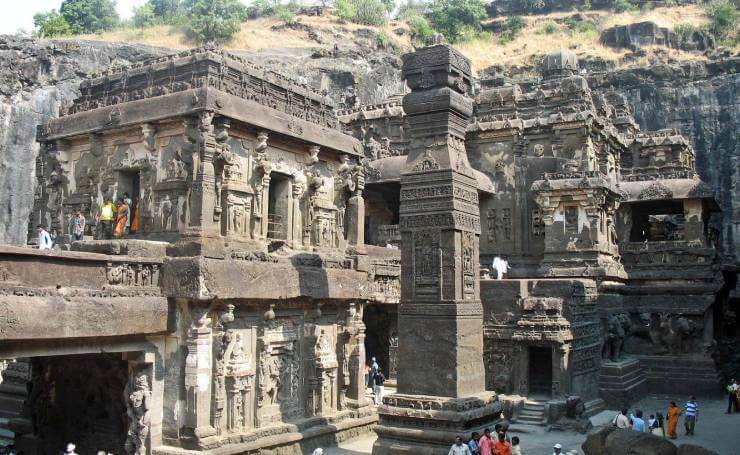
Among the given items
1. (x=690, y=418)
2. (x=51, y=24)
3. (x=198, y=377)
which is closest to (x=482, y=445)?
(x=198, y=377)

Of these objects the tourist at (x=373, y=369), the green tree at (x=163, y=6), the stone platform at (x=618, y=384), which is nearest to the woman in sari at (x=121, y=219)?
the tourist at (x=373, y=369)

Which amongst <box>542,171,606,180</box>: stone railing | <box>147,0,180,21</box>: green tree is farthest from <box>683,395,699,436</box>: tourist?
<box>147,0,180,21</box>: green tree

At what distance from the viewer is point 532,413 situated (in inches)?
682

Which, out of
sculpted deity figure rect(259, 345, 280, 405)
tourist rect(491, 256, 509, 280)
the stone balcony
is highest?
tourist rect(491, 256, 509, 280)

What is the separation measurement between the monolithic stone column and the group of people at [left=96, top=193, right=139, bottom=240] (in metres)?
5.93

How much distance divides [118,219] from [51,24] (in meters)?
42.4

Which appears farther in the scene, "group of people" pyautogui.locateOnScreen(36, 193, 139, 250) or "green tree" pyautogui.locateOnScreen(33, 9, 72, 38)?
"green tree" pyautogui.locateOnScreen(33, 9, 72, 38)

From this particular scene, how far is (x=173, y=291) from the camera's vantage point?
11523mm

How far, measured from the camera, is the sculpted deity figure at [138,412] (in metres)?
11.6

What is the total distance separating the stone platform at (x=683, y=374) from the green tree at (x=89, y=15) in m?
46.2

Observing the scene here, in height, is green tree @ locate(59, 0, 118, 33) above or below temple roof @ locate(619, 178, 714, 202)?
above

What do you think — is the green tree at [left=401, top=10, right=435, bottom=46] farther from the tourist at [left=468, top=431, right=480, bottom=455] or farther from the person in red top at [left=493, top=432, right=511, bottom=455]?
the tourist at [left=468, top=431, right=480, bottom=455]

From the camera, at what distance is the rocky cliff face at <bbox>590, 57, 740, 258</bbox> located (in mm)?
36688

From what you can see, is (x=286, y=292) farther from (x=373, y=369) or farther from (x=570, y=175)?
(x=570, y=175)
